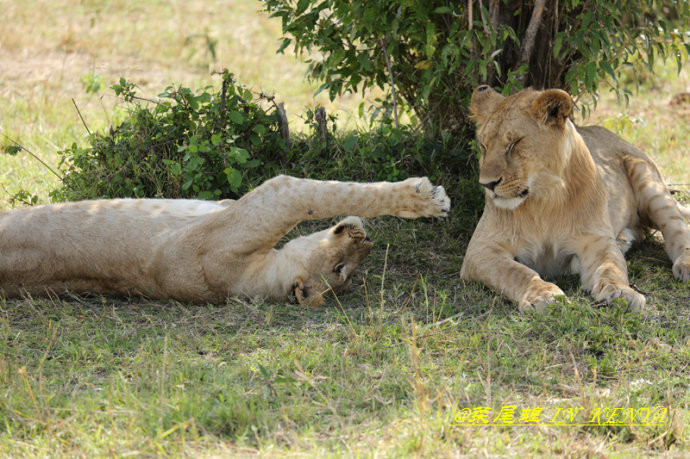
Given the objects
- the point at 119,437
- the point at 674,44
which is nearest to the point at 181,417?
the point at 119,437

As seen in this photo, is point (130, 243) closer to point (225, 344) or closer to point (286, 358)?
point (225, 344)

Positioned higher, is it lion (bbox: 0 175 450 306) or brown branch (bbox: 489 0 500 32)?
brown branch (bbox: 489 0 500 32)

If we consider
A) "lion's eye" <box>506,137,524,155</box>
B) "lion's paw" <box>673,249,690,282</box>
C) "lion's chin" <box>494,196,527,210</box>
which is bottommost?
"lion's paw" <box>673,249,690,282</box>

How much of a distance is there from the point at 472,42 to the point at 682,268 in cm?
182

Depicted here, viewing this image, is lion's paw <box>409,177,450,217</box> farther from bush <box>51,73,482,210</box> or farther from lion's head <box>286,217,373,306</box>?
bush <box>51,73,482,210</box>

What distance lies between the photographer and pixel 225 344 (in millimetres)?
3373

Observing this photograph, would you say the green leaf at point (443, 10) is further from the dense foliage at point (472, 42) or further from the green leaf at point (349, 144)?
the green leaf at point (349, 144)

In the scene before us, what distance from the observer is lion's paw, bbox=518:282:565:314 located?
3.54 meters

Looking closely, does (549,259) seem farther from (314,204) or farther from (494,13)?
(494,13)

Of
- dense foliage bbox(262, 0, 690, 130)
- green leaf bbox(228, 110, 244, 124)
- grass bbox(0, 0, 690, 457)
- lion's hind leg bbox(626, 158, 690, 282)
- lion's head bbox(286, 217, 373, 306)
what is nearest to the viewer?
grass bbox(0, 0, 690, 457)

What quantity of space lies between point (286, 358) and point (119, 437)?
801mm

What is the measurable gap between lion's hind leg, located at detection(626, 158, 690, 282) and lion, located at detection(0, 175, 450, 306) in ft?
5.83

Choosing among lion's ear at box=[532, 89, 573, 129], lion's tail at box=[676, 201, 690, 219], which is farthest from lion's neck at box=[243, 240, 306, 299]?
lion's tail at box=[676, 201, 690, 219]

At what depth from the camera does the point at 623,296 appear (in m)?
3.57
